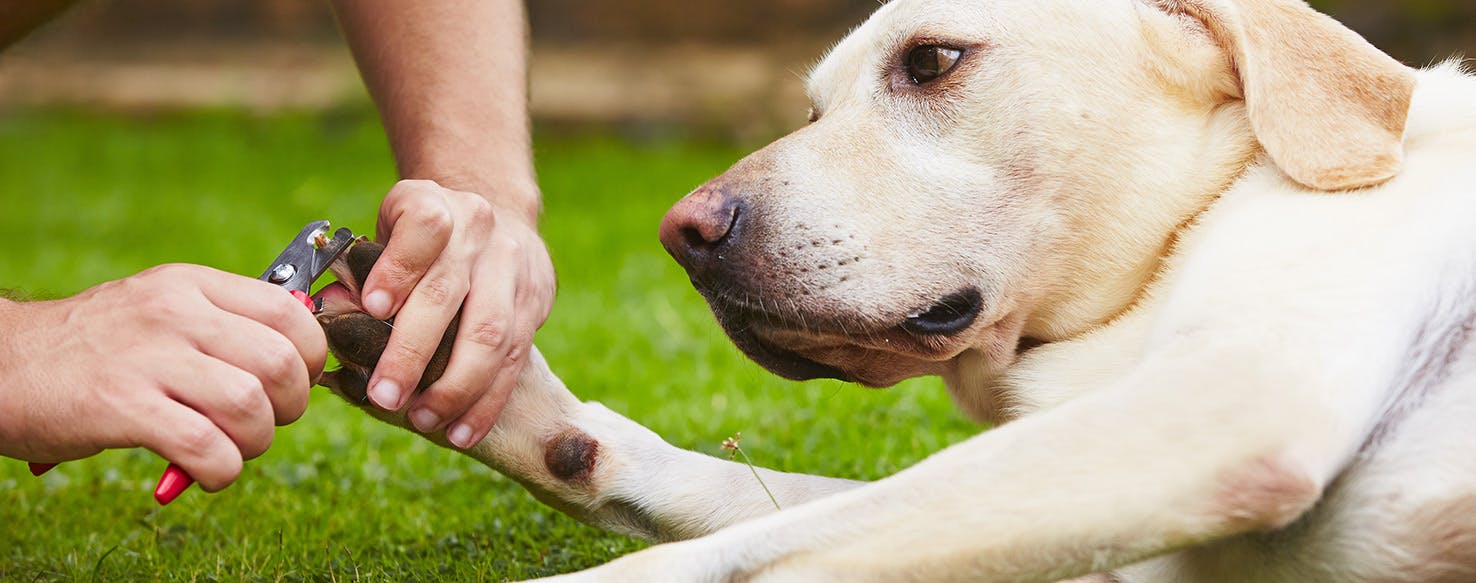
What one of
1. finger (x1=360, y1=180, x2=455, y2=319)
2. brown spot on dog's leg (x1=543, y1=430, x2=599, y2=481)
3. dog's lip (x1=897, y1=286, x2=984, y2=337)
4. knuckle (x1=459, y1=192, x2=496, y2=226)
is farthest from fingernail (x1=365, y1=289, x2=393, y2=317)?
dog's lip (x1=897, y1=286, x2=984, y2=337)

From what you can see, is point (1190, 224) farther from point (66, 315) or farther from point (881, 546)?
point (66, 315)

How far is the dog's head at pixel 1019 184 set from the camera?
97.1 inches

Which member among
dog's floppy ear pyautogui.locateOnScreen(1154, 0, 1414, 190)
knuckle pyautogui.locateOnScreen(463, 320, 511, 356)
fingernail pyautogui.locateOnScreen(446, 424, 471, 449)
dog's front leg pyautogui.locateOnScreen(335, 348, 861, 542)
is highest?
dog's floppy ear pyautogui.locateOnScreen(1154, 0, 1414, 190)

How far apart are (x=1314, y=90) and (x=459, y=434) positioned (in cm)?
152

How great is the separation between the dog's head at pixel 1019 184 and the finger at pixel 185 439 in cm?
85

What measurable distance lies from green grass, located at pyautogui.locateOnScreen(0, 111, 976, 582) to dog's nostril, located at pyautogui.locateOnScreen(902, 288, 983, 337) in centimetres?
74

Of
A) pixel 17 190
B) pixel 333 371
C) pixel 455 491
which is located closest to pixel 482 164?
pixel 333 371

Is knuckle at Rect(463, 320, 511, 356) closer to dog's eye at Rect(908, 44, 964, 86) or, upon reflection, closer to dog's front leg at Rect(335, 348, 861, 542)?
dog's front leg at Rect(335, 348, 861, 542)

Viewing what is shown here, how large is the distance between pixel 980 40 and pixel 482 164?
1016mm

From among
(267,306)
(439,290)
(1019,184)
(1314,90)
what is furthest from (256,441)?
(1314,90)

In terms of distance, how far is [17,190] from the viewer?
397 inches

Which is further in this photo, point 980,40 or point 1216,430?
point 980,40

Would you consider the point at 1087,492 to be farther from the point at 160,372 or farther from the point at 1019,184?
the point at 160,372

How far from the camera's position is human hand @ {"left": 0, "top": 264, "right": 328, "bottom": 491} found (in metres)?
1.98
